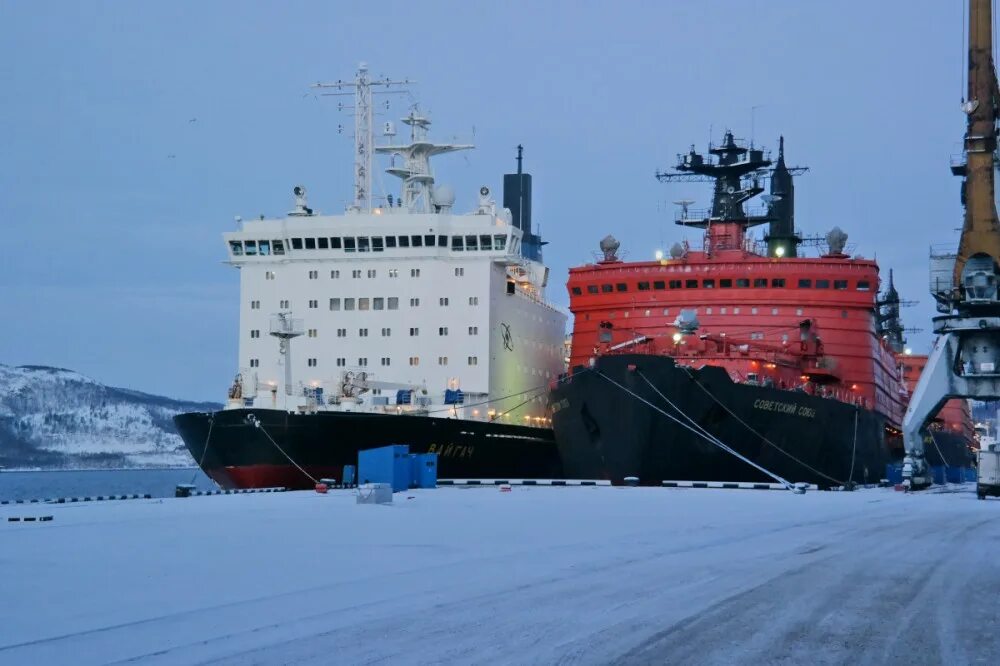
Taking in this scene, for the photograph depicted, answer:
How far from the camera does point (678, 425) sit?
30188 mm

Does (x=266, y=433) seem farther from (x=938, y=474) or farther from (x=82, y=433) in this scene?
(x=82, y=433)

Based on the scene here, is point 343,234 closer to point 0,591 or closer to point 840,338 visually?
point 840,338

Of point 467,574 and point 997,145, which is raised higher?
point 997,145

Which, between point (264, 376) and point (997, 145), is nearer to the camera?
point (997, 145)

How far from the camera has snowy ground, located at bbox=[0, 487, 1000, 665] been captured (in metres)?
6.94

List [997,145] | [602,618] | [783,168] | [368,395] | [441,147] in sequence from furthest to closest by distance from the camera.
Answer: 1. [783,168]
2. [441,147]
3. [368,395]
4. [997,145]
5. [602,618]

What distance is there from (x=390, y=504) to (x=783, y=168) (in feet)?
112

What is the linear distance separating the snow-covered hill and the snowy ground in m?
138

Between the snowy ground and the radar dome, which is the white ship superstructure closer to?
the radar dome

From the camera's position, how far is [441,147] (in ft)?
135

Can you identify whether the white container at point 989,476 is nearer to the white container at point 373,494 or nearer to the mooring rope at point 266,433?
the white container at point 373,494

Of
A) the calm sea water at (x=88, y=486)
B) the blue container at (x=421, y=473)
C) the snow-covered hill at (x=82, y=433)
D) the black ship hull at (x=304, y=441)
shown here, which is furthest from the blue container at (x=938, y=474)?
the snow-covered hill at (x=82, y=433)

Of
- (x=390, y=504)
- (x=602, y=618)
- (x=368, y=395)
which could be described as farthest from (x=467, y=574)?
(x=368, y=395)

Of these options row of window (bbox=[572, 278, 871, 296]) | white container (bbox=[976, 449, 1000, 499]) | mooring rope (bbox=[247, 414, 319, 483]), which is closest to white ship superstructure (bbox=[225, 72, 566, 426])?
mooring rope (bbox=[247, 414, 319, 483])
